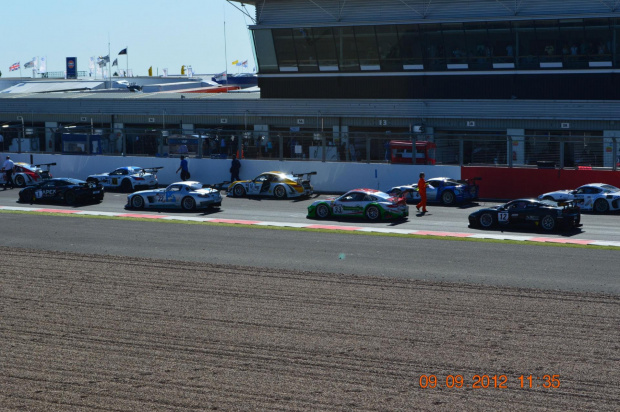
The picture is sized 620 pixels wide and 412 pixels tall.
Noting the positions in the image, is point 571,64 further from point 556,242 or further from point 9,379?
point 9,379

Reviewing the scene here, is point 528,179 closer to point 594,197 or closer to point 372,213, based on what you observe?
point 594,197

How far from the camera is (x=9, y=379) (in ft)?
34.8

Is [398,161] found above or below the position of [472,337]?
above

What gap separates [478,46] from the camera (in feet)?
130

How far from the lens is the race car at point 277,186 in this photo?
3047 cm

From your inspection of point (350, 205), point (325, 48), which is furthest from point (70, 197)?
point (325, 48)

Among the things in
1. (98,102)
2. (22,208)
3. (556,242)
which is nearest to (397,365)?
(556,242)

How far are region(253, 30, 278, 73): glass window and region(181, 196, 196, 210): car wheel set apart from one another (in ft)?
59.2

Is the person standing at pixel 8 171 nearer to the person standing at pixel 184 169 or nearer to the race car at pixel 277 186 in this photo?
the person standing at pixel 184 169

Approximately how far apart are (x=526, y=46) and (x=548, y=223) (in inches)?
727

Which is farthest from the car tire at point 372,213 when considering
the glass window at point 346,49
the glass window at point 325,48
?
the glass window at point 325,48

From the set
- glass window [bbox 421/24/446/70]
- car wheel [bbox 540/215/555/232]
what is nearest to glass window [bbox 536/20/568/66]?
glass window [bbox 421/24/446/70]

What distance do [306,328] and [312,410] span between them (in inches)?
132

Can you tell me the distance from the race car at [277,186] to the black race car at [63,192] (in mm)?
5394
